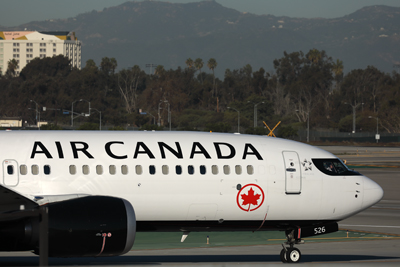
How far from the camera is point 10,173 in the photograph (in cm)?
1655

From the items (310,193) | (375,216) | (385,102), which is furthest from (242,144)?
(385,102)

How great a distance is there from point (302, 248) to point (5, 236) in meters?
12.4

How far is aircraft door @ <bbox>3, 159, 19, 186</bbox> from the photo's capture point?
1648 centimetres

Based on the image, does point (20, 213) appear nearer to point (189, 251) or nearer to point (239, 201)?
point (239, 201)

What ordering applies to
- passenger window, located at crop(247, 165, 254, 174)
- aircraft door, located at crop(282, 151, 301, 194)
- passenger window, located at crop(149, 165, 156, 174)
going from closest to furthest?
passenger window, located at crop(149, 165, 156, 174), passenger window, located at crop(247, 165, 254, 174), aircraft door, located at crop(282, 151, 301, 194)

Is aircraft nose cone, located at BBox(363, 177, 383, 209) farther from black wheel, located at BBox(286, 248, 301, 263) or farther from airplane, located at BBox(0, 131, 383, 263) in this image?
black wheel, located at BBox(286, 248, 301, 263)

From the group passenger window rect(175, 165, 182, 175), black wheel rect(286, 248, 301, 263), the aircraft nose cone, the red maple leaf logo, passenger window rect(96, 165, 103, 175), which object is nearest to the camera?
passenger window rect(96, 165, 103, 175)

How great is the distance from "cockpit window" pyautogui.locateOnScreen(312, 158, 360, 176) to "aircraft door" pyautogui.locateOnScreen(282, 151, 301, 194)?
2.39 feet

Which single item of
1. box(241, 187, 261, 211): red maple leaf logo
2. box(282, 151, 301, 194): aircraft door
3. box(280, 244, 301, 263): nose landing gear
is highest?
box(282, 151, 301, 194): aircraft door

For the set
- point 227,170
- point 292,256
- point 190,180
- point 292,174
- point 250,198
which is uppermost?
point 227,170

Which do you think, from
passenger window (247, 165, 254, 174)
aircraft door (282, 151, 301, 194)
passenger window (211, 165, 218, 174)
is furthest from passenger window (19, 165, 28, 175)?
aircraft door (282, 151, 301, 194)

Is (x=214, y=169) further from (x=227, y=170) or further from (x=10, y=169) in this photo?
(x=10, y=169)

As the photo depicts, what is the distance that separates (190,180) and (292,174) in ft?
11.2

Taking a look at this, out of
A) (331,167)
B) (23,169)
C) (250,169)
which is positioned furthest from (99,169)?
(331,167)
